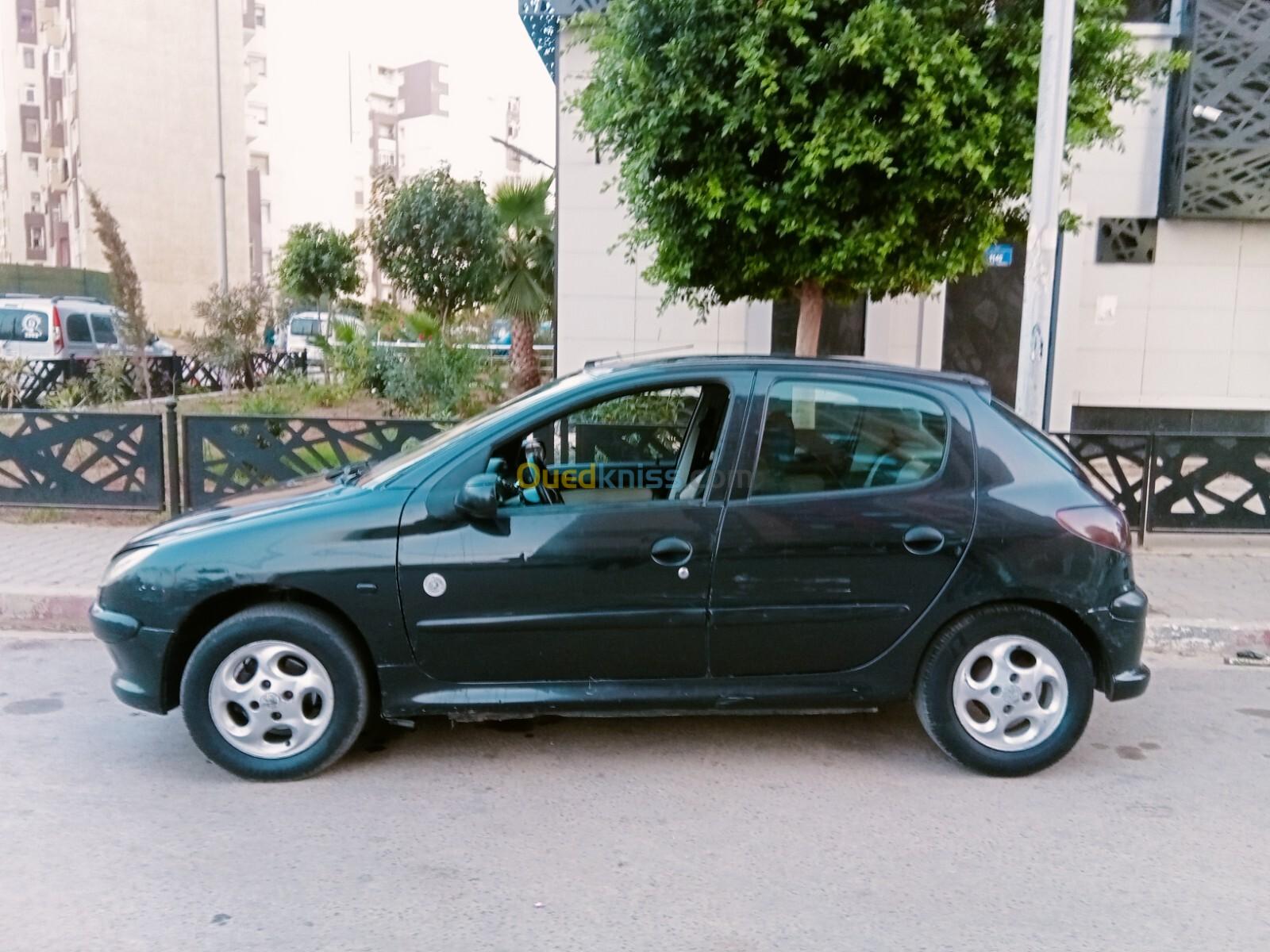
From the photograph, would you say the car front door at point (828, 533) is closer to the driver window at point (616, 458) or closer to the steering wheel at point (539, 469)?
the driver window at point (616, 458)

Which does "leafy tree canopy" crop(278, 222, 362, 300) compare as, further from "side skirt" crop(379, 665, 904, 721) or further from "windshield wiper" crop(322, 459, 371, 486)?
"side skirt" crop(379, 665, 904, 721)

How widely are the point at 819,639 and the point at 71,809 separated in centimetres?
294

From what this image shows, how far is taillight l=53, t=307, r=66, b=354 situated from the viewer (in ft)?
62.7

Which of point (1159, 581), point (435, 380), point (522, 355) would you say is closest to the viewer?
point (1159, 581)

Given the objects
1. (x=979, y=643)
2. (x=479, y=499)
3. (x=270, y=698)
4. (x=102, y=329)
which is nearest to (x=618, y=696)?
(x=479, y=499)

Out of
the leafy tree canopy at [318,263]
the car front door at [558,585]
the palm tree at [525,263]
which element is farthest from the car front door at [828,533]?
the leafy tree canopy at [318,263]

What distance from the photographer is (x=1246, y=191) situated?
38.7 feet

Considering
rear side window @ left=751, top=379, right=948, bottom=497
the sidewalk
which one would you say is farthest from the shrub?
rear side window @ left=751, top=379, right=948, bottom=497

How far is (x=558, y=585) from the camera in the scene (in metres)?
4.14

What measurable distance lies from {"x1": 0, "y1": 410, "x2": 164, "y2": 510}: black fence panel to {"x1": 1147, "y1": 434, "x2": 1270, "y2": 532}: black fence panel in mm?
7924

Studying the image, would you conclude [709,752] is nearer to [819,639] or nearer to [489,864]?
[819,639]

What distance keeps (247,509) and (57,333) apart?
17523mm

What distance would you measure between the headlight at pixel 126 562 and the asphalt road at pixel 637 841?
0.82m

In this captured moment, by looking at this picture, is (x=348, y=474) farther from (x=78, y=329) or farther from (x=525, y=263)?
(x=78, y=329)
